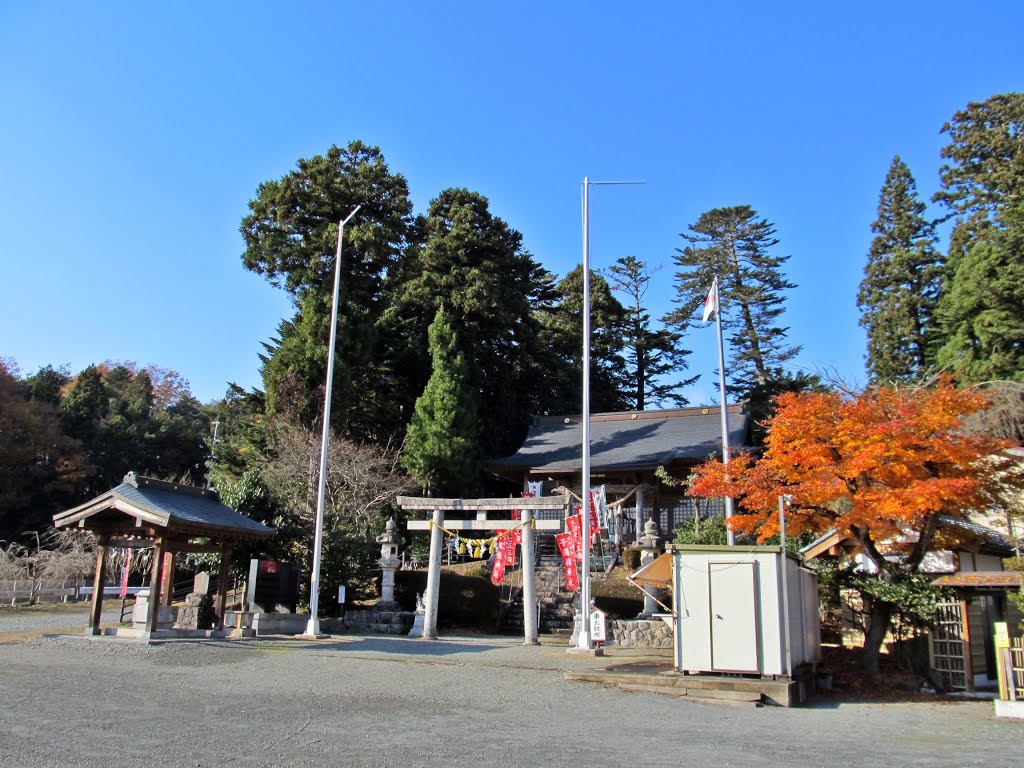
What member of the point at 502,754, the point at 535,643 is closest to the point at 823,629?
the point at 535,643

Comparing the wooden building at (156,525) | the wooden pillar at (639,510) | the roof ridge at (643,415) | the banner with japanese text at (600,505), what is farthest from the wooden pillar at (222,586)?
the roof ridge at (643,415)

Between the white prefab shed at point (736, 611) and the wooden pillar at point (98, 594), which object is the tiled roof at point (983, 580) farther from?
the wooden pillar at point (98, 594)

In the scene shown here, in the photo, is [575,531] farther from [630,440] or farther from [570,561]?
[630,440]

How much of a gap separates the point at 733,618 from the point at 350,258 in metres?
23.0

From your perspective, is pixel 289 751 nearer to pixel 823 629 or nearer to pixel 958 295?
pixel 823 629

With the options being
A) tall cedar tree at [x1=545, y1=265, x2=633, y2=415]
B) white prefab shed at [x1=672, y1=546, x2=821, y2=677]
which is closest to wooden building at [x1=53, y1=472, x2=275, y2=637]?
white prefab shed at [x1=672, y1=546, x2=821, y2=677]

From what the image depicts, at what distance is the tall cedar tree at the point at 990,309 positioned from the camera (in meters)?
25.3

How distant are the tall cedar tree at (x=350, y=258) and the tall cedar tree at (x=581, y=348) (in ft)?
28.2

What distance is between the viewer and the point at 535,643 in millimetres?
16188

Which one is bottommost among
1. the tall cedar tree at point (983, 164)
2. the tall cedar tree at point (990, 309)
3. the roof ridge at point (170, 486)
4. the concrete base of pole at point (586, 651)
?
the concrete base of pole at point (586, 651)

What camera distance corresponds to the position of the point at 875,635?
12.4 metres

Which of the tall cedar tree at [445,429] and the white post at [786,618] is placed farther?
the tall cedar tree at [445,429]

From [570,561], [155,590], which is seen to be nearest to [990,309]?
[570,561]

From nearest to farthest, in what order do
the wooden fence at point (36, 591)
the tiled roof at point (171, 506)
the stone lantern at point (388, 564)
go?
the tiled roof at point (171, 506) < the stone lantern at point (388, 564) < the wooden fence at point (36, 591)
